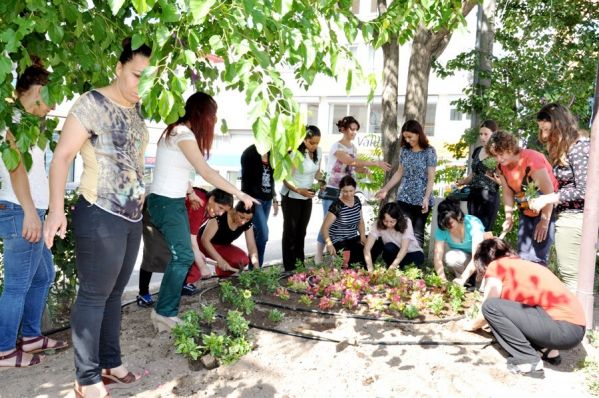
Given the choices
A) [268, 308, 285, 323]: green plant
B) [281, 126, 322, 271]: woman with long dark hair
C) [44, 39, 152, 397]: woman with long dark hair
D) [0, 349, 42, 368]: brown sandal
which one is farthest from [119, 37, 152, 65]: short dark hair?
[281, 126, 322, 271]: woman with long dark hair

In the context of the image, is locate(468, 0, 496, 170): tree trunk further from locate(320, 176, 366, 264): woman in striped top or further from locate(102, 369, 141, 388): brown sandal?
locate(102, 369, 141, 388): brown sandal

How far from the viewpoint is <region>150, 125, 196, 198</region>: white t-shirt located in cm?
351

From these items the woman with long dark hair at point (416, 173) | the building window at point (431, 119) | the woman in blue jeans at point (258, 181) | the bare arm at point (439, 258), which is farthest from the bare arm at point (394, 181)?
the building window at point (431, 119)

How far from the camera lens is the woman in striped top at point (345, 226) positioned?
233 inches

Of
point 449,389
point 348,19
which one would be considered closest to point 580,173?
point 449,389

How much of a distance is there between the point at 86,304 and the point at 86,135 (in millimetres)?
805

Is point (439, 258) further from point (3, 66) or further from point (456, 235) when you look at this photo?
point (3, 66)

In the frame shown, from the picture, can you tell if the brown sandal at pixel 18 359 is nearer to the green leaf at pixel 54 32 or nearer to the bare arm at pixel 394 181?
the green leaf at pixel 54 32

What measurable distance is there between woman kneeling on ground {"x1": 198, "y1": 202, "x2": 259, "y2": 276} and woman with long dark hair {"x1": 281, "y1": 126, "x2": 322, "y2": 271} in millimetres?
412

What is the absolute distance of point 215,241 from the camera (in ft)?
18.3

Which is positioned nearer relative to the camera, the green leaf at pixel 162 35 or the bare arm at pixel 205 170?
the green leaf at pixel 162 35

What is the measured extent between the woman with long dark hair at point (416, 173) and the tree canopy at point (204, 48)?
8.56 feet

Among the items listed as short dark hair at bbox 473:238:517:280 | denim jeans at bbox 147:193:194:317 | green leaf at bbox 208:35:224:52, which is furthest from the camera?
short dark hair at bbox 473:238:517:280

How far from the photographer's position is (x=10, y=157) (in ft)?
8.37
